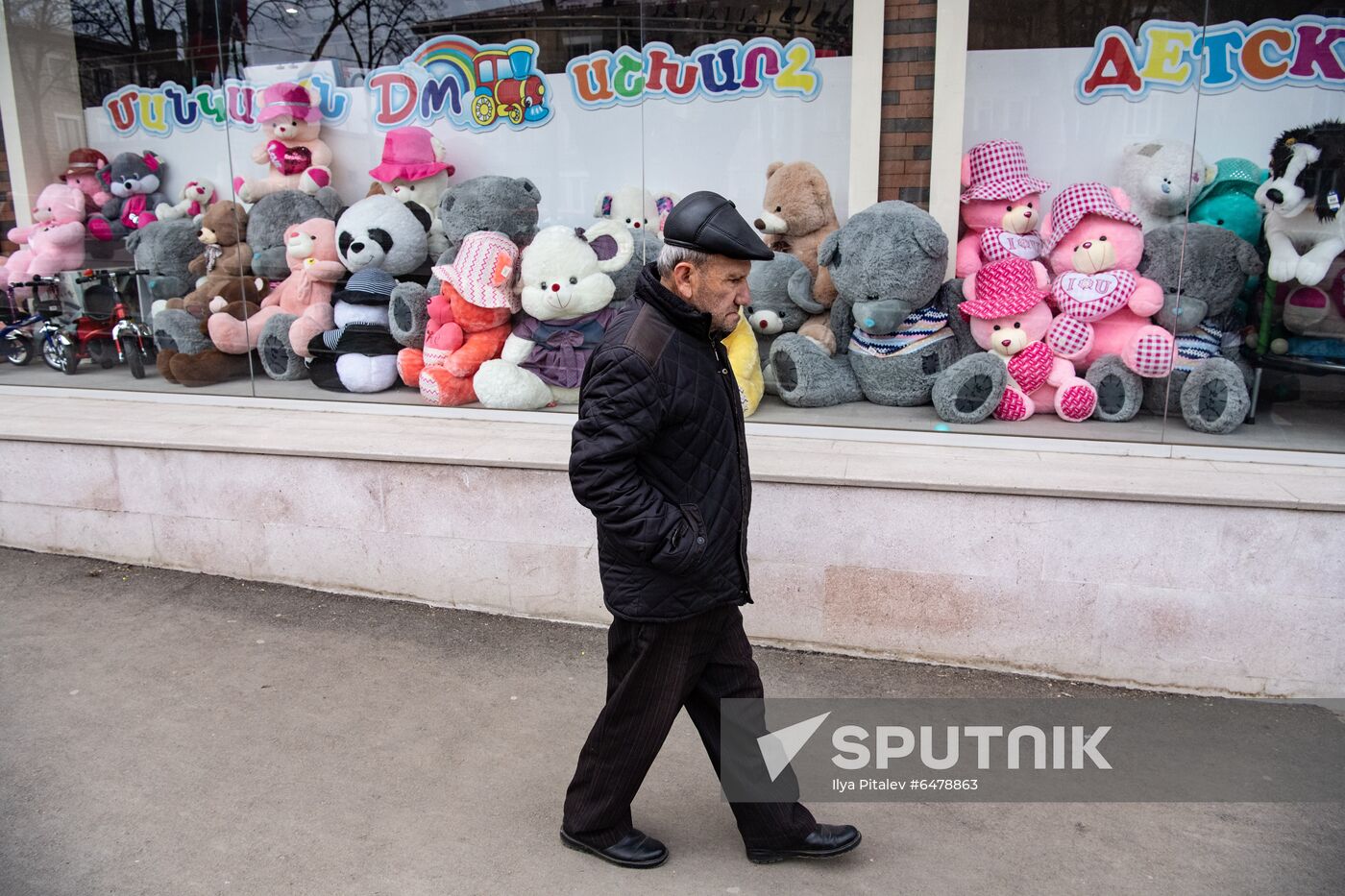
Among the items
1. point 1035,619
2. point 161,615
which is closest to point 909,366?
point 1035,619

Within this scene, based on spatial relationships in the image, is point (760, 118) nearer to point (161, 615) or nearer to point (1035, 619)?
point (1035, 619)

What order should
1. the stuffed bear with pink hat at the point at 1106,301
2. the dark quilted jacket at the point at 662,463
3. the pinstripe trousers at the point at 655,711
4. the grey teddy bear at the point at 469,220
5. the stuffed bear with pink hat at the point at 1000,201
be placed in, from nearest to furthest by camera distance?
the dark quilted jacket at the point at 662,463 → the pinstripe trousers at the point at 655,711 → the stuffed bear with pink hat at the point at 1106,301 → the stuffed bear with pink hat at the point at 1000,201 → the grey teddy bear at the point at 469,220

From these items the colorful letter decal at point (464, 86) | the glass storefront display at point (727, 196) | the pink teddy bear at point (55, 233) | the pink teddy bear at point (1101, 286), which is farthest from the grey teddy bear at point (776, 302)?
the pink teddy bear at point (55, 233)

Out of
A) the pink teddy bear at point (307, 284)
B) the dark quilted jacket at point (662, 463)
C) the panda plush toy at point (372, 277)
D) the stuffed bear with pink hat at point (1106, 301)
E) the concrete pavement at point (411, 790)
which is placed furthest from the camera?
the pink teddy bear at point (307, 284)

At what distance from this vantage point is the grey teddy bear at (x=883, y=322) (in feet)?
16.1

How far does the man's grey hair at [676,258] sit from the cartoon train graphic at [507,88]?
10.8 feet

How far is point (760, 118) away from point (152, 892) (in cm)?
419

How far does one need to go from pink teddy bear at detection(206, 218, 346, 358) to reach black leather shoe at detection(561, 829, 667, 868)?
3879mm

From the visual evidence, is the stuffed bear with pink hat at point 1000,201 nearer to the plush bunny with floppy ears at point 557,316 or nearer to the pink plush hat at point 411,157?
the plush bunny with floppy ears at point 557,316

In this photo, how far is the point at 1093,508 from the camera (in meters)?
4.03

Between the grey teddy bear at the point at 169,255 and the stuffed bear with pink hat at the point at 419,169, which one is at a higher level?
the stuffed bear with pink hat at the point at 419,169

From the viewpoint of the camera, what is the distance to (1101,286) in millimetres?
4945

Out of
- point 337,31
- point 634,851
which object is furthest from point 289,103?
point 634,851

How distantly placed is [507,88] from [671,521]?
3846mm
